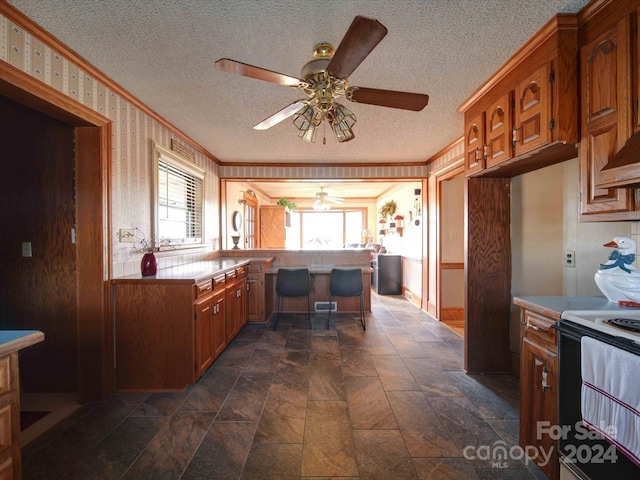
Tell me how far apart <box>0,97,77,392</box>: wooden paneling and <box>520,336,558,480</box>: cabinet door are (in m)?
3.08

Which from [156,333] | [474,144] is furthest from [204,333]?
[474,144]

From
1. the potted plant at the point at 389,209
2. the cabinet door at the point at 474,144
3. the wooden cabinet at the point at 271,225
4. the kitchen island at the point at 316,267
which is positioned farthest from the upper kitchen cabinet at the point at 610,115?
the wooden cabinet at the point at 271,225

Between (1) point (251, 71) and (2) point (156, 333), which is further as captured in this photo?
(2) point (156, 333)

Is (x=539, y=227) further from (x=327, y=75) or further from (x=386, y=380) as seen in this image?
(x=327, y=75)

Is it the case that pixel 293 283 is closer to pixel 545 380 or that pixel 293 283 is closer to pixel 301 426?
pixel 301 426

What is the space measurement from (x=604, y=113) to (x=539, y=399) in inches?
58.3

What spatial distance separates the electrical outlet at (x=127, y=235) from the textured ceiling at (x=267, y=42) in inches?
43.9

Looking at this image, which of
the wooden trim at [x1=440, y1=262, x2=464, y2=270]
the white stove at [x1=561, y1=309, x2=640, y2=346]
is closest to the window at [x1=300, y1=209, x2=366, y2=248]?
the wooden trim at [x1=440, y1=262, x2=464, y2=270]

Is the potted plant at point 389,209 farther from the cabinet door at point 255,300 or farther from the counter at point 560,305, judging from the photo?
the counter at point 560,305

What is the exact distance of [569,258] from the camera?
2057 millimetres

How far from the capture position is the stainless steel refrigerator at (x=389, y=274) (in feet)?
19.7

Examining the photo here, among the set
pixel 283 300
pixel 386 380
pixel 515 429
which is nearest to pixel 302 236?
pixel 283 300

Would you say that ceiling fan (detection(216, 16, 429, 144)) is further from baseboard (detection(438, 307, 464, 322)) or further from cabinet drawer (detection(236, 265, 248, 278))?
baseboard (detection(438, 307, 464, 322))

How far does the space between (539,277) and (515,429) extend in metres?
1.15
